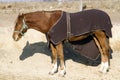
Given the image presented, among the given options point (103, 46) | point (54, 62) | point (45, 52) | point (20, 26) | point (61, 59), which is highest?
point (20, 26)

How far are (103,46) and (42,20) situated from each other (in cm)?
161

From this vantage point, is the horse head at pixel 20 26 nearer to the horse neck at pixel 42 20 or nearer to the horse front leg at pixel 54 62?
the horse neck at pixel 42 20

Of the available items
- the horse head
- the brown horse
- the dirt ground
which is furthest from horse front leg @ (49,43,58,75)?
the horse head

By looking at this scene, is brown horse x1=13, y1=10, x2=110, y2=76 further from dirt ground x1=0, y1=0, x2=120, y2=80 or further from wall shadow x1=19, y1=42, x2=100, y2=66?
wall shadow x1=19, y1=42, x2=100, y2=66

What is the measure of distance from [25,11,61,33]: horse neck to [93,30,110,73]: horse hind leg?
3.46 ft

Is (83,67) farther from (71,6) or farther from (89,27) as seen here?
(71,6)

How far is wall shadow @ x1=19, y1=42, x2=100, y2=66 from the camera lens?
983 centimetres

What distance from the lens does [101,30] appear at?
878 cm

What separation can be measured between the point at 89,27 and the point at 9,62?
8.15 ft

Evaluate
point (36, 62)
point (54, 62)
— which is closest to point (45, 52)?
point (36, 62)

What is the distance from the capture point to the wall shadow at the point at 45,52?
387 inches

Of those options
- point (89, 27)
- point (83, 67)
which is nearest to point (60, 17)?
point (89, 27)

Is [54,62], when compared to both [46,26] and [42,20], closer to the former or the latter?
[46,26]

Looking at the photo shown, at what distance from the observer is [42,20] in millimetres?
8633
